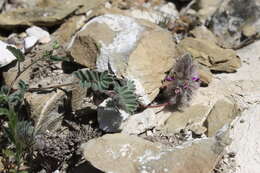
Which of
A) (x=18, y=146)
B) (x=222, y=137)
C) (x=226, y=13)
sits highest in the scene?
(x=226, y=13)

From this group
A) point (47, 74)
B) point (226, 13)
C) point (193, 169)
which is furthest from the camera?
point (226, 13)

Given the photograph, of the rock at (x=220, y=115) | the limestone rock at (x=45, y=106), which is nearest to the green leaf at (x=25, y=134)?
the limestone rock at (x=45, y=106)

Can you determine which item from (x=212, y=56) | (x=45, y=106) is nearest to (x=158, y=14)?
(x=212, y=56)

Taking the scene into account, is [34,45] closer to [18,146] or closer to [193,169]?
[18,146]

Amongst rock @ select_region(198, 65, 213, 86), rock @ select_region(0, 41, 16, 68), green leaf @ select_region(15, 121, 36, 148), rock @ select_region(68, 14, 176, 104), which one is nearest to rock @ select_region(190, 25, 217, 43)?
rock @ select_region(68, 14, 176, 104)

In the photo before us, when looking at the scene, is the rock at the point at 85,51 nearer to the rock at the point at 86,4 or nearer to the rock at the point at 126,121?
the rock at the point at 126,121

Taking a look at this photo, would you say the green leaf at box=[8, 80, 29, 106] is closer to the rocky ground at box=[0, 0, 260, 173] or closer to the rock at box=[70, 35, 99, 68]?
the rocky ground at box=[0, 0, 260, 173]

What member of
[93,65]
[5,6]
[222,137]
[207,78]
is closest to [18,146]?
[93,65]

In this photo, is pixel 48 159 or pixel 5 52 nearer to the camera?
pixel 48 159
